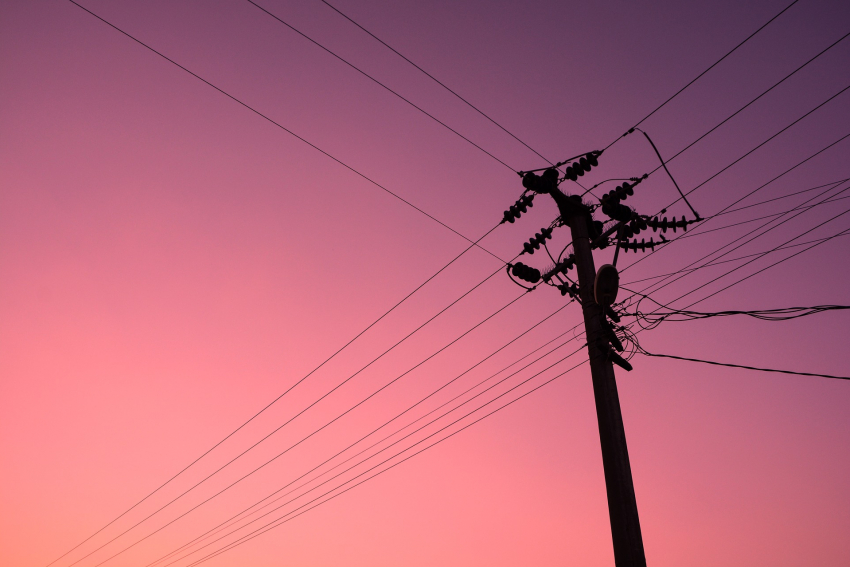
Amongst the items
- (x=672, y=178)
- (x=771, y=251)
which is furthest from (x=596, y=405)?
(x=771, y=251)

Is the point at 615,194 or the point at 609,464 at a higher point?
the point at 615,194

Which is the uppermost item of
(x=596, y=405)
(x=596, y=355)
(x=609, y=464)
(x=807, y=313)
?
(x=807, y=313)

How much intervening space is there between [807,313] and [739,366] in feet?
3.98

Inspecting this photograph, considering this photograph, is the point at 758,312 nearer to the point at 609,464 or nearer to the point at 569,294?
the point at 569,294

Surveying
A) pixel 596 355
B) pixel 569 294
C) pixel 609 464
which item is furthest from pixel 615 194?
pixel 609 464

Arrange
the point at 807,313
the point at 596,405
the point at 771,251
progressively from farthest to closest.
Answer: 1. the point at 771,251
2. the point at 807,313
3. the point at 596,405

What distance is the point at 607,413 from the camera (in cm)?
764

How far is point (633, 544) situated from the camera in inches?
269

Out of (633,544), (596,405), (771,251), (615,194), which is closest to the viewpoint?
(633,544)

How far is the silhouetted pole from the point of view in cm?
691

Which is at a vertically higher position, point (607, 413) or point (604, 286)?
point (604, 286)

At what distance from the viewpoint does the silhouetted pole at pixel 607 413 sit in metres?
6.91

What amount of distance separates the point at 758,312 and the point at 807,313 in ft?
2.11

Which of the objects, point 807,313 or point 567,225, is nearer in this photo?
point 807,313
